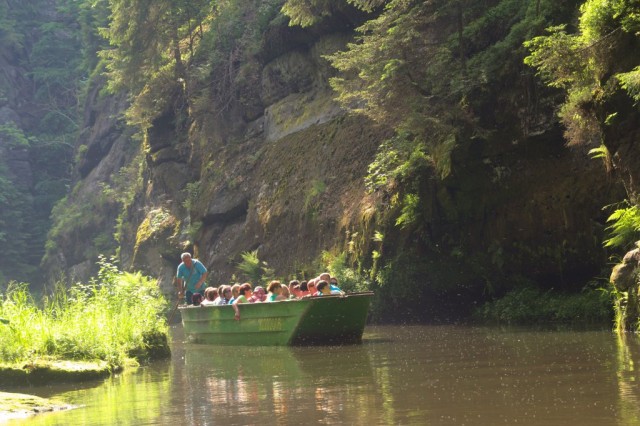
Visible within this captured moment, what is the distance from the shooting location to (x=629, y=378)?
1021 centimetres

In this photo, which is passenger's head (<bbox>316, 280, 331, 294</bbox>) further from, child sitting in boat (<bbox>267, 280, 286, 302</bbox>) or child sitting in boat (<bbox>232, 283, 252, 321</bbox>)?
child sitting in boat (<bbox>232, 283, 252, 321</bbox>)

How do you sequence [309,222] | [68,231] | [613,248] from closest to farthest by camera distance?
[613,248], [309,222], [68,231]

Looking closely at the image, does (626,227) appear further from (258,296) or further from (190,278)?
(190,278)

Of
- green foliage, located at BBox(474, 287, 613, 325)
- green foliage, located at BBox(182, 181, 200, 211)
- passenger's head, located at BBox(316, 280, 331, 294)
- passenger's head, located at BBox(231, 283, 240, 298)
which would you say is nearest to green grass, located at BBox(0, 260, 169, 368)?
passenger's head, located at BBox(231, 283, 240, 298)

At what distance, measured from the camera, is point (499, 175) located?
71.8 feet

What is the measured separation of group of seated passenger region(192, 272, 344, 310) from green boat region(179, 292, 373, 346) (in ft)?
1.29

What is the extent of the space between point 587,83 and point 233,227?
1879 centimetres

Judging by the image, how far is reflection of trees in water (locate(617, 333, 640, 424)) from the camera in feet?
26.7

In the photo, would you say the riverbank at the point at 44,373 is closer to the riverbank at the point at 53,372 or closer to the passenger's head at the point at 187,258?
the riverbank at the point at 53,372

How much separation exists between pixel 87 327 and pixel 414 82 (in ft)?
30.2

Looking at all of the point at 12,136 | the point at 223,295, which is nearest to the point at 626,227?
the point at 223,295

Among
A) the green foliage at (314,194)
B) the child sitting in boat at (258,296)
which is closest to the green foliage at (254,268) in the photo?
the green foliage at (314,194)

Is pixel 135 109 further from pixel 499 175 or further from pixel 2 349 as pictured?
pixel 2 349

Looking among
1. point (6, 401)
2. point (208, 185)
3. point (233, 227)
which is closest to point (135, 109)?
point (208, 185)
